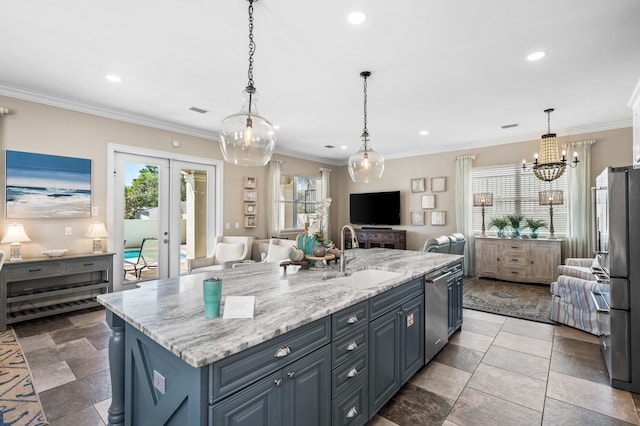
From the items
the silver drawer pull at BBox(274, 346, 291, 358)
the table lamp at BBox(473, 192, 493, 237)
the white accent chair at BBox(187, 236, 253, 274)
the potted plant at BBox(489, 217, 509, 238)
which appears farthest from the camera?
the table lamp at BBox(473, 192, 493, 237)

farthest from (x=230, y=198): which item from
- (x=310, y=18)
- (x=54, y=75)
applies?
(x=310, y=18)

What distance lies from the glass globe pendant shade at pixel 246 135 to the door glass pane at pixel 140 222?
3328 millimetres

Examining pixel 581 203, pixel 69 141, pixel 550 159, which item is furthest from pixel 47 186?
pixel 581 203

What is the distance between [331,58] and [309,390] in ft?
9.31

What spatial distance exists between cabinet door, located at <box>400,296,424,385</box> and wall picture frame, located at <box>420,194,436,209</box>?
4783 mm

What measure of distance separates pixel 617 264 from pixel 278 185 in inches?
219

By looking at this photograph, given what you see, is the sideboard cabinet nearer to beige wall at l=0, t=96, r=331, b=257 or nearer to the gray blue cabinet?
the gray blue cabinet

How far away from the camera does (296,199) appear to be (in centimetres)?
758

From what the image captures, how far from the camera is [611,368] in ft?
7.94

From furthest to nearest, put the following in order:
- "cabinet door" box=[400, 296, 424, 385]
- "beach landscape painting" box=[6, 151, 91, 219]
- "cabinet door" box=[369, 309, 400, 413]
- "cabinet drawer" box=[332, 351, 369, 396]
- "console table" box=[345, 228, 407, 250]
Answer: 1. "console table" box=[345, 228, 407, 250]
2. "beach landscape painting" box=[6, 151, 91, 219]
3. "cabinet door" box=[400, 296, 424, 385]
4. "cabinet door" box=[369, 309, 400, 413]
5. "cabinet drawer" box=[332, 351, 369, 396]

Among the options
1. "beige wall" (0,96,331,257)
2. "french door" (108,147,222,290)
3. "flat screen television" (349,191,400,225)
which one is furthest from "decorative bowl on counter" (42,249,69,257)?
"flat screen television" (349,191,400,225)

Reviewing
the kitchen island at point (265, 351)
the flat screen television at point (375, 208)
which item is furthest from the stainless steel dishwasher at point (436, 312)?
the flat screen television at point (375, 208)

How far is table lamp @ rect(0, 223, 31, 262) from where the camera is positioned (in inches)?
138

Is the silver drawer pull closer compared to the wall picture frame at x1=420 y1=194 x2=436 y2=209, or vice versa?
the silver drawer pull
